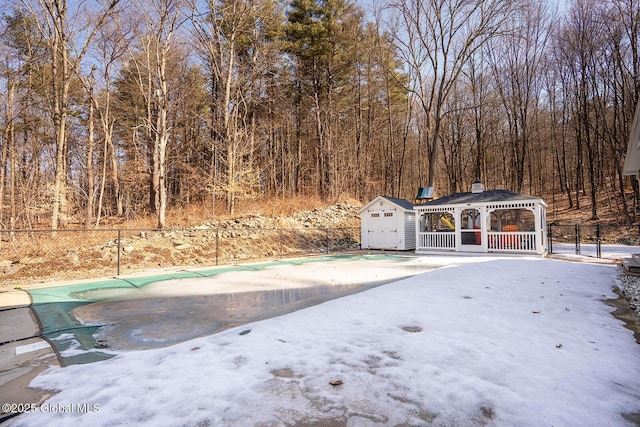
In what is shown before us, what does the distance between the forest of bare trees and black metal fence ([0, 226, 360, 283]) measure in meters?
1.96

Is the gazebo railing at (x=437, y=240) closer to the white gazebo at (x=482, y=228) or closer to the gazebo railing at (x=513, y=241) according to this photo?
the white gazebo at (x=482, y=228)

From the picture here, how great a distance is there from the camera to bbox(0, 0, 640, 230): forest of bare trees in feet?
43.2

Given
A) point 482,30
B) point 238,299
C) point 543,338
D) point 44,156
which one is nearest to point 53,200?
point 44,156

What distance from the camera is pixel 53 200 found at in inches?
438

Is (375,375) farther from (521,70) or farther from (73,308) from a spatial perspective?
(521,70)

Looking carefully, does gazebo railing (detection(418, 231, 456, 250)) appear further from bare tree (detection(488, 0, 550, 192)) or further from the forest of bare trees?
bare tree (detection(488, 0, 550, 192))

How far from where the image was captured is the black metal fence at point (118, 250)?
8023 millimetres

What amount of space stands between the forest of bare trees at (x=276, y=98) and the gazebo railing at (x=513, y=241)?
5050 mm

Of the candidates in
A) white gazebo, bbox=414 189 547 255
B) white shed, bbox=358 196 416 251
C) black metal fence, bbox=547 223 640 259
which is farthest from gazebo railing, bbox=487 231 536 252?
white shed, bbox=358 196 416 251

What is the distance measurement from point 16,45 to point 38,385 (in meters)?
17.9

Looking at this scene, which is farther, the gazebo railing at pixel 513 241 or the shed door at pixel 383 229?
the shed door at pixel 383 229

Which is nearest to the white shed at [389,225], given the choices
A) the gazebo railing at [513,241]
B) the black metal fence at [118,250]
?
the black metal fence at [118,250]

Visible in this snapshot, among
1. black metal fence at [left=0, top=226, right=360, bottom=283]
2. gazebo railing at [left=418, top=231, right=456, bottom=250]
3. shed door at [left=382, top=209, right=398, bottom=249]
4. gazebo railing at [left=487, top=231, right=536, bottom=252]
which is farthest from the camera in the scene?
shed door at [left=382, top=209, right=398, bottom=249]

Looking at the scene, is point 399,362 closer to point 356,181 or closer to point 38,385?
point 38,385
